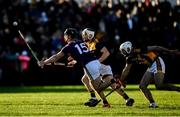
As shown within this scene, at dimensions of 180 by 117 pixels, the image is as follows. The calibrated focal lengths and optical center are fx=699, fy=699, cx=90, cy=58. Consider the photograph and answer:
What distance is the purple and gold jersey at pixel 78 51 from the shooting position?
18.7 m

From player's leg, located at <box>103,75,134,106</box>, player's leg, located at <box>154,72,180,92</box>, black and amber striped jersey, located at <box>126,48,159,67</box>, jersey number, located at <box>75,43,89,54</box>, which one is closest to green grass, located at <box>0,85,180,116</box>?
player's leg, located at <box>103,75,134,106</box>

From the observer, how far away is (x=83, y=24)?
32.1 m

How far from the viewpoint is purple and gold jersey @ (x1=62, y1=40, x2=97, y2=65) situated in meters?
18.7

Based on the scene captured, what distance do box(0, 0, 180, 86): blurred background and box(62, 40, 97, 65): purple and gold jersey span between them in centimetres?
1272

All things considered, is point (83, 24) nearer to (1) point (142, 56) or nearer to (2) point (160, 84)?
(1) point (142, 56)

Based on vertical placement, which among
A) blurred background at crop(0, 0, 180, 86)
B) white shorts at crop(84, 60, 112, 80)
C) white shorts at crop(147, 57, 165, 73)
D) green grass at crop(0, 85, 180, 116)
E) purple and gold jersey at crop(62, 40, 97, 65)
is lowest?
blurred background at crop(0, 0, 180, 86)

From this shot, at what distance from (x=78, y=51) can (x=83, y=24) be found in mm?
13445

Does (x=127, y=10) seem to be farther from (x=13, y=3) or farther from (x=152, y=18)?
(x=13, y=3)

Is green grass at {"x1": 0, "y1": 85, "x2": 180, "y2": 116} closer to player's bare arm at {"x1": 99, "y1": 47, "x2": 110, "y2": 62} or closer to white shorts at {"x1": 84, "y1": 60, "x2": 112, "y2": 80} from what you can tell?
white shorts at {"x1": 84, "y1": 60, "x2": 112, "y2": 80}

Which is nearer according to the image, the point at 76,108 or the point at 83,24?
the point at 76,108

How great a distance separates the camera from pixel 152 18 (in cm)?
3197

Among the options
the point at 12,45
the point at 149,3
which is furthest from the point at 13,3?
the point at 149,3

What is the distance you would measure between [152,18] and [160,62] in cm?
1288

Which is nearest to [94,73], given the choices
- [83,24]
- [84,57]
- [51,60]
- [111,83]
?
[84,57]
